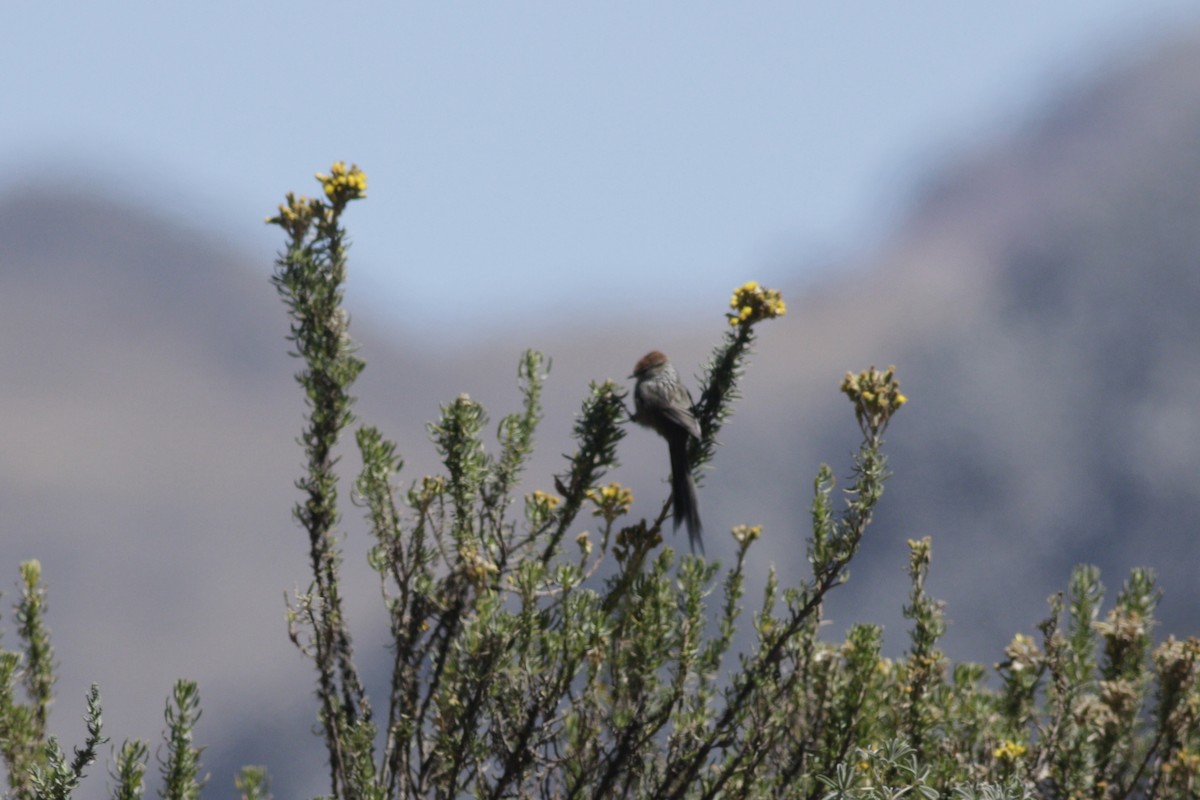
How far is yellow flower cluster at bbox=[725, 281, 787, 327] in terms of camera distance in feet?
16.7

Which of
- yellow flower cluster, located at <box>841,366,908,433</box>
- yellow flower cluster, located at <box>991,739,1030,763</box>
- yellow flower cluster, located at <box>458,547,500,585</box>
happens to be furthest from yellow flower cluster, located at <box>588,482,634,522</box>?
yellow flower cluster, located at <box>991,739,1030,763</box>

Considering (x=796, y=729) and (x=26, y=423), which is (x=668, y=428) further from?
(x=26, y=423)

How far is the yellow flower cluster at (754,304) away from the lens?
200 inches

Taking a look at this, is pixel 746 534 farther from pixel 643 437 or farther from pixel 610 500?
pixel 643 437

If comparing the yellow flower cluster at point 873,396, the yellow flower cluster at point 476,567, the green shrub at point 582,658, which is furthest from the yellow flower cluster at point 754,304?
the yellow flower cluster at point 476,567

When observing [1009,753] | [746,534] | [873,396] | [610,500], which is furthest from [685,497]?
[1009,753]

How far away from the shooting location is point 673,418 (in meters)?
5.84

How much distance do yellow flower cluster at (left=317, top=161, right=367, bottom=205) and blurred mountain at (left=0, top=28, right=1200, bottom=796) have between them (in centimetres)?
9776

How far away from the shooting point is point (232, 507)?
422 ft

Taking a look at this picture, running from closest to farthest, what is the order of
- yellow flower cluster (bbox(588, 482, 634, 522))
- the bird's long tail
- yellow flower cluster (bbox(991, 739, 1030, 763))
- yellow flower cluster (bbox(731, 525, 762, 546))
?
yellow flower cluster (bbox(991, 739, 1030, 763)) → yellow flower cluster (bbox(588, 482, 634, 522)) → yellow flower cluster (bbox(731, 525, 762, 546)) → the bird's long tail

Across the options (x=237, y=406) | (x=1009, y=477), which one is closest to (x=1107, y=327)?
(x=1009, y=477)

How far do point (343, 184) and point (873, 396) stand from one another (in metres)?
2.13

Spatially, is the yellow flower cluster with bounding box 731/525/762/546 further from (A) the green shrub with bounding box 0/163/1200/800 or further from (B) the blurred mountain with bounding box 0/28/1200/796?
(B) the blurred mountain with bounding box 0/28/1200/796

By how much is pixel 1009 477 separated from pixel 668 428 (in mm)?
137412
